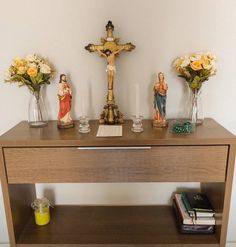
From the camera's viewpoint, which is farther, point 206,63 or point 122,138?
point 206,63

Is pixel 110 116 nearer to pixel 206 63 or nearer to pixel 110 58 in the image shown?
pixel 110 58

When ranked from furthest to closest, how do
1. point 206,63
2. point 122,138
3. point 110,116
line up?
1. point 110,116
2. point 206,63
3. point 122,138

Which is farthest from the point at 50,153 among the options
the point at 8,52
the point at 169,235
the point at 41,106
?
the point at 169,235

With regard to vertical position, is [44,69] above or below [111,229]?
above

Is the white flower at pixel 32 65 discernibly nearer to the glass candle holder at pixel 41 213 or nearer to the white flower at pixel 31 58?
the white flower at pixel 31 58

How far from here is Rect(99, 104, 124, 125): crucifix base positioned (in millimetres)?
1243

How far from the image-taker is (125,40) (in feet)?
4.18

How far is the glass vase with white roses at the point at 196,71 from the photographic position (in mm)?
1144

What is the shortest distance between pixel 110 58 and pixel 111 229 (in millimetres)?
875

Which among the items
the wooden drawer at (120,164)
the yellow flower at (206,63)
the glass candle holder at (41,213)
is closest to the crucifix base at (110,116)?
the wooden drawer at (120,164)

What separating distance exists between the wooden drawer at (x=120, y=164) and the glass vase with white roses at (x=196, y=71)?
247 millimetres

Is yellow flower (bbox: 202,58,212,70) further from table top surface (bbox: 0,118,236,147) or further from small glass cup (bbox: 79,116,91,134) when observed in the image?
small glass cup (bbox: 79,116,91,134)

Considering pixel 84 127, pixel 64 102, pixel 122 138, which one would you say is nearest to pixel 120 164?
pixel 122 138

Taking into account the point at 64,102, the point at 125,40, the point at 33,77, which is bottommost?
the point at 64,102
